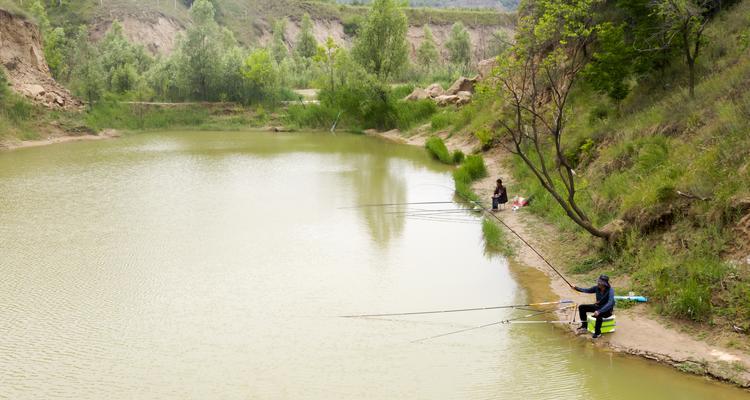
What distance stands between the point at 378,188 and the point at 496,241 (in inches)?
329

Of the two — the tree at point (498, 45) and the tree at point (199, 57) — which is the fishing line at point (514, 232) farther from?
the tree at point (199, 57)

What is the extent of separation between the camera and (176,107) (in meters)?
48.2

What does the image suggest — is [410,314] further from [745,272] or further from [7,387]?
[7,387]

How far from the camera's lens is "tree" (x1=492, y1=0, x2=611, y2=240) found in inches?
524

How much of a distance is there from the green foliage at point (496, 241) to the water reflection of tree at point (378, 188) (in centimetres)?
225

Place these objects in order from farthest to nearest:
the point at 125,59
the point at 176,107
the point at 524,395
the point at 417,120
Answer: the point at 125,59 → the point at 176,107 → the point at 417,120 → the point at 524,395

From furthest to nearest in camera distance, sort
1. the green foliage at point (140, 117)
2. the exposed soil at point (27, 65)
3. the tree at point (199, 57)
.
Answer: the tree at point (199, 57)
the green foliage at point (140, 117)
the exposed soil at point (27, 65)

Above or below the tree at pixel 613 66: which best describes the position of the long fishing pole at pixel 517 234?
Result: below

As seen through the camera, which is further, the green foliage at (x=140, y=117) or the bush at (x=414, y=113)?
the green foliage at (x=140, y=117)

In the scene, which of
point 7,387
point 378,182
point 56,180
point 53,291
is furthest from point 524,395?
point 56,180

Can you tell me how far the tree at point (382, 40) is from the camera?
44500 millimetres

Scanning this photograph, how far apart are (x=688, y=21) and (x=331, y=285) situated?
10541mm

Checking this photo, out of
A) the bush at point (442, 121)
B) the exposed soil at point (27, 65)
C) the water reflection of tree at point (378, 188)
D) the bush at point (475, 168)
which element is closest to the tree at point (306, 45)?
the exposed soil at point (27, 65)

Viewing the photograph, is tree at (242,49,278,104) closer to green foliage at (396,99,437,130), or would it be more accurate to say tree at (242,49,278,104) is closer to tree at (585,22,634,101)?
green foliage at (396,99,437,130)
